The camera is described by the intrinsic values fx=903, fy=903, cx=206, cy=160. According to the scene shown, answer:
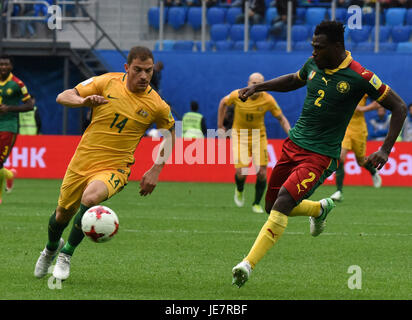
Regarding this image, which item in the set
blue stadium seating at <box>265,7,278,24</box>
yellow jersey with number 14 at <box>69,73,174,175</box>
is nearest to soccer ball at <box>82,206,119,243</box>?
yellow jersey with number 14 at <box>69,73,174,175</box>

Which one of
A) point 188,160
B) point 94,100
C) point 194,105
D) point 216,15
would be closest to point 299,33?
point 216,15

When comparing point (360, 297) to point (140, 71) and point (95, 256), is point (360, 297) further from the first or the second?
point (95, 256)

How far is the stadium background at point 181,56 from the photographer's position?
2625cm

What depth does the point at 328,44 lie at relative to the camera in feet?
26.6

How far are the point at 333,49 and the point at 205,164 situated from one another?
1541 cm

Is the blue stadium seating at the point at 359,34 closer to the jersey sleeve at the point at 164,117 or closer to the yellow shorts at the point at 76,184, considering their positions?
the jersey sleeve at the point at 164,117

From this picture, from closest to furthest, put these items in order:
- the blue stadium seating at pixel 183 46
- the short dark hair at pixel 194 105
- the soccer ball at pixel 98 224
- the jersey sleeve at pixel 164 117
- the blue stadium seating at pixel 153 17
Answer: the soccer ball at pixel 98 224 < the jersey sleeve at pixel 164 117 < the short dark hair at pixel 194 105 < the blue stadium seating at pixel 183 46 < the blue stadium seating at pixel 153 17

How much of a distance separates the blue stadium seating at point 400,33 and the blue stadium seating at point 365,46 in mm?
989

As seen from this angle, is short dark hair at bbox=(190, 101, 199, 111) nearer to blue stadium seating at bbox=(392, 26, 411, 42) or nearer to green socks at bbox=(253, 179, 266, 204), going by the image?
blue stadium seating at bbox=(392, 26, 411, 42)

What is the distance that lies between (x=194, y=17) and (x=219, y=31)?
0.95 metres

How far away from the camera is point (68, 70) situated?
2708cm

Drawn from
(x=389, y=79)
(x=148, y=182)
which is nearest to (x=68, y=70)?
(x=389, y=79)

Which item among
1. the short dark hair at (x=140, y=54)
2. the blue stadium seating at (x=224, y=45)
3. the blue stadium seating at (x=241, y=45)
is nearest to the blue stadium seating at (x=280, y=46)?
the blue stadium seating at (x=241, y=45)

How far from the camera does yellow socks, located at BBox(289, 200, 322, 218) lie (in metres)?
8.88
